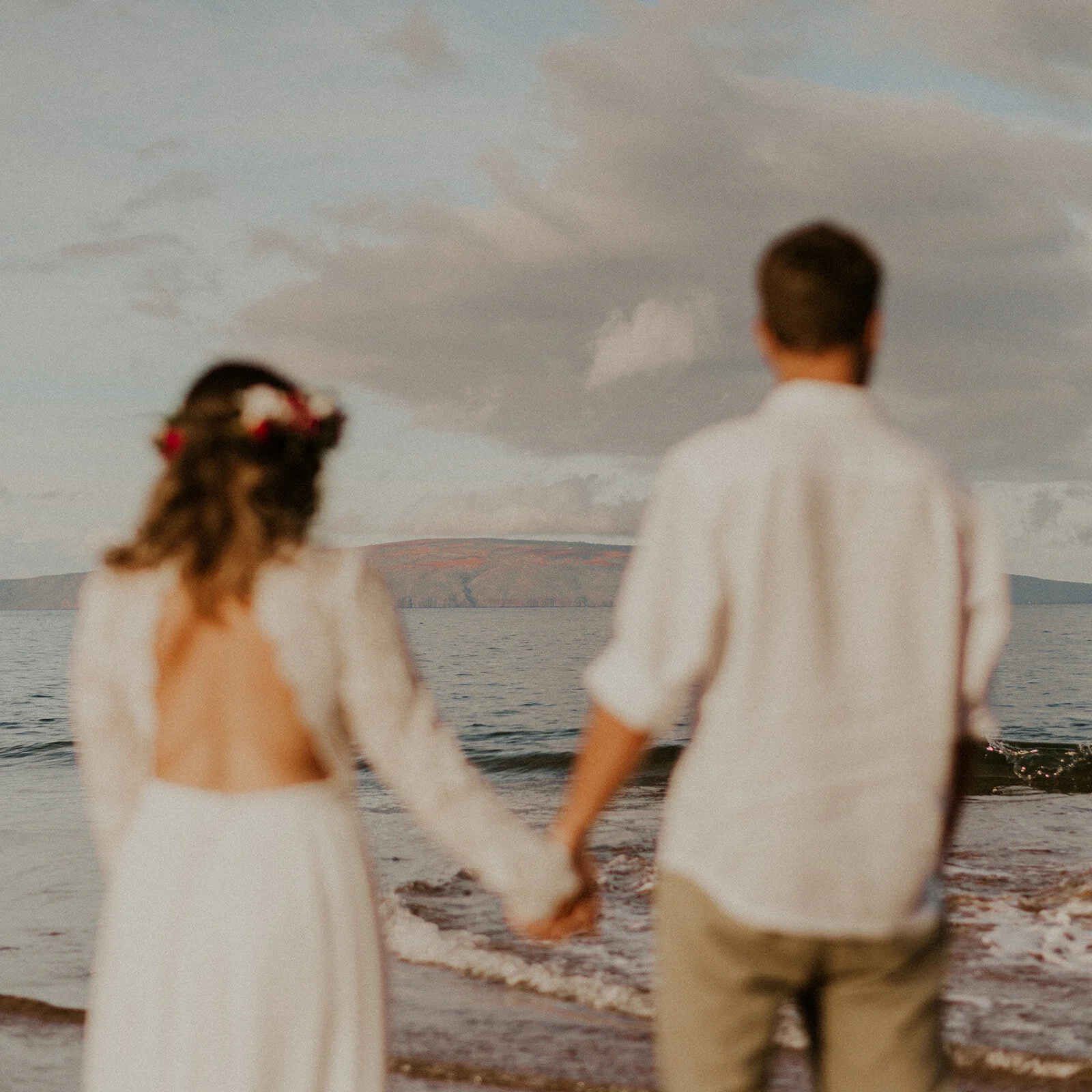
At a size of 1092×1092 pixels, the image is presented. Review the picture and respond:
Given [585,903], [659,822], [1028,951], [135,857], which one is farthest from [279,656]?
[659,822]

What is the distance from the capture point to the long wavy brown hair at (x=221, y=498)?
234 cm

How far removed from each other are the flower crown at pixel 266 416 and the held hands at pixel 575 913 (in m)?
1.00

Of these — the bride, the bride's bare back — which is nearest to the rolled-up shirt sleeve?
the bride

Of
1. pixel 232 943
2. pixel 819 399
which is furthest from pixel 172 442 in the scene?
pixel 819 399

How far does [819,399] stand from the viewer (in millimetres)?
2131

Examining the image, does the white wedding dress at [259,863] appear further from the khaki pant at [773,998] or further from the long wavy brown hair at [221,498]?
the khaki pant at [773,998]

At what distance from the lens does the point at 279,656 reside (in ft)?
7.70

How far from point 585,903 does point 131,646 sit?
1.04 m

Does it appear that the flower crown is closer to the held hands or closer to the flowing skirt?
the flowing skirt

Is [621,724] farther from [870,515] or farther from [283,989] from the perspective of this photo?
[283,989]

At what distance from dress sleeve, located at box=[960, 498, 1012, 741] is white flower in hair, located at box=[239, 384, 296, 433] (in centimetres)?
124

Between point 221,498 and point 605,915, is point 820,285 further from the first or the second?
point 605,915

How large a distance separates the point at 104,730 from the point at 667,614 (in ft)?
3.83

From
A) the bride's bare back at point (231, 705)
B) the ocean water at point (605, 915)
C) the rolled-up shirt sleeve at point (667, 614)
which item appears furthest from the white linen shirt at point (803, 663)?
the bride's bare back at point (231, 705)
